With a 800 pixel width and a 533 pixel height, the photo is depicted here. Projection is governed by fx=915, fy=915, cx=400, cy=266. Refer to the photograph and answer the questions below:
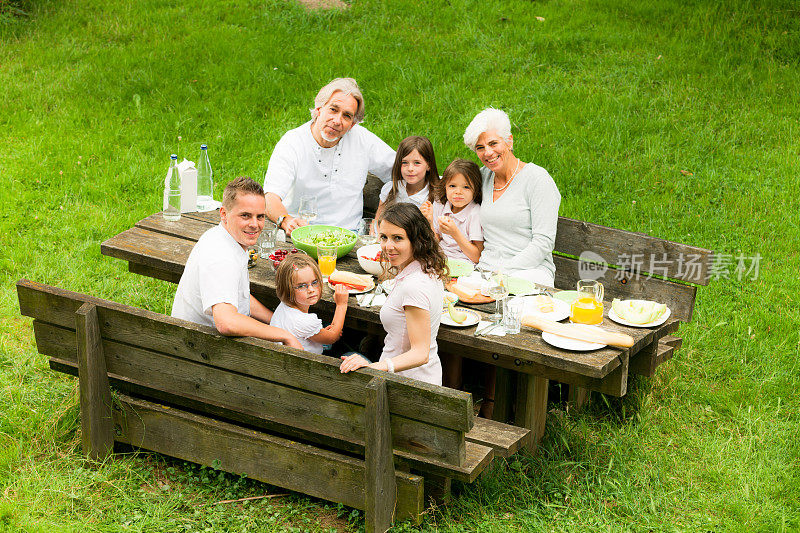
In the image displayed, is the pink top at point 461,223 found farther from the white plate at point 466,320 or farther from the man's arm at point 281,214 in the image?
the white plate at point 466,320

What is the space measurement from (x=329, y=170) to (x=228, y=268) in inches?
68.9

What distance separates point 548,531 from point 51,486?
2.47 metres

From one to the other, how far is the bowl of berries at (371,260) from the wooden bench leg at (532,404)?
38.9 inches

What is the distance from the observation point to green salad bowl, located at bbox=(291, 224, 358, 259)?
5.32 metres

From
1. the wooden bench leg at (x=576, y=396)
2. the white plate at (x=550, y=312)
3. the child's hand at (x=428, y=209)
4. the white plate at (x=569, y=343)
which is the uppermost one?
the child's hand at (x=428, y=209)

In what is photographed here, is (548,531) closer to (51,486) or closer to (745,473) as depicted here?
(745,473)

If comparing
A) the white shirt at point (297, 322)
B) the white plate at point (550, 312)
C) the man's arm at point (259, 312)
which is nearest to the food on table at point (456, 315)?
the white plate at point (550, 312)

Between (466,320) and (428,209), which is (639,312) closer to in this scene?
(466,320)

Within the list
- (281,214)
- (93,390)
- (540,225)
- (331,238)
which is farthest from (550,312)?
(93,390)

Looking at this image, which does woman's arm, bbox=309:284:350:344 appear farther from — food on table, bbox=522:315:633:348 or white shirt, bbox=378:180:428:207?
white shirt, bbox=378:180:428:207

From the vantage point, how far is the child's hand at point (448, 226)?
558 cm

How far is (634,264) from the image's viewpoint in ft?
18.2

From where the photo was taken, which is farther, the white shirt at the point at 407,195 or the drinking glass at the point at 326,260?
the white shirt at the point at 407,195

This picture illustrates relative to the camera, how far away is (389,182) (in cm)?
623
